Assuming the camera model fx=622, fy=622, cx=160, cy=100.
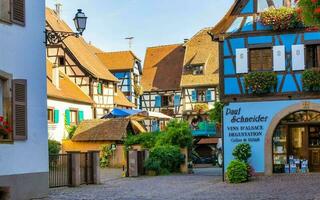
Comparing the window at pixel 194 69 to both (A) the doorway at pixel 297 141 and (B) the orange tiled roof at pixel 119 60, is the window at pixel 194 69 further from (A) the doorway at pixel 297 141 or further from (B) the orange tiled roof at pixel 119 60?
(A) the doorway at pixel 297 141

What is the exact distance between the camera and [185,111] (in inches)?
2154

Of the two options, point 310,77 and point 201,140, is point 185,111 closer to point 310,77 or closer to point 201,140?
point 201,140

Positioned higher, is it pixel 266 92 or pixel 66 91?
pixel 66 91

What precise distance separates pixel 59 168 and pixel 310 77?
9.95 meters

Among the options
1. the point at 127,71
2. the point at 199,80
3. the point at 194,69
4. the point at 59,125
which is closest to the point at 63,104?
the point at 59,125

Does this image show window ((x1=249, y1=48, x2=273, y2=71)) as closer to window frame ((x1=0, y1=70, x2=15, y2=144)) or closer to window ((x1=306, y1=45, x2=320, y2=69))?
window ((x1=306, y1=45, x2=320, y2=69))

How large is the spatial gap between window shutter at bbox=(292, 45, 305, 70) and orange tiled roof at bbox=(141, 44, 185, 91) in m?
35.1

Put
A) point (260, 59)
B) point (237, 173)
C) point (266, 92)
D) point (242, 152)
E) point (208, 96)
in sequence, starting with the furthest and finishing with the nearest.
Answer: point (208, 96), point (260, 59), point (266, 92), point (242, 152), point (237, 173)

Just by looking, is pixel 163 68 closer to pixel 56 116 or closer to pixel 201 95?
pixel 201 95

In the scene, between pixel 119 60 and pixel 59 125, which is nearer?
pixel 59 125

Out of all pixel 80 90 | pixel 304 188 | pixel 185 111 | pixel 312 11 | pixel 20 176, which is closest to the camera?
pixel 312 11

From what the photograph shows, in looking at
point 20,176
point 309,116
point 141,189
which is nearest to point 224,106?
point 309,116

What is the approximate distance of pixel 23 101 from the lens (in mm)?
17094

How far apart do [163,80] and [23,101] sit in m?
44.2
